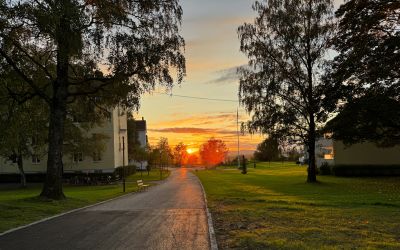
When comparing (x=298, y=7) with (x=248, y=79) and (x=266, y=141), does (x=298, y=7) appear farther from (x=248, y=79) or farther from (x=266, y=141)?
(x=266, y=141)

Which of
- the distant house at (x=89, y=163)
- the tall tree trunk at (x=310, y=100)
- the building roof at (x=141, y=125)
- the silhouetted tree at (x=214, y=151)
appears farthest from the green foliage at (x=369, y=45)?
the silhouetted tree at (x=214, y=151)

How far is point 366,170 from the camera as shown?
1987 inches

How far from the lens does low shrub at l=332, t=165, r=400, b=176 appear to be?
50.0 m

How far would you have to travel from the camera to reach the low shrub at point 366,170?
5000 centimetres

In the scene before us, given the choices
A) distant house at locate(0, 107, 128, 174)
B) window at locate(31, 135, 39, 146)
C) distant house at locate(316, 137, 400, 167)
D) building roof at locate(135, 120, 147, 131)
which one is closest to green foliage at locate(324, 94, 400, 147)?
distant house at locate(316, 137, 400, 167)

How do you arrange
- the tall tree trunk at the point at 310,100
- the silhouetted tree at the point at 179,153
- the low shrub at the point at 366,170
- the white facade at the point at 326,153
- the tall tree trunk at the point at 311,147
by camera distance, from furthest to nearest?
1. the silhouetted tree at the point at 179,153
2. the white facade at the point at 326,153
3. the low shrub at the point at 366,170
4. the tall tree trunk at the point at 311,147
5. the tall tree trunk at the point at 310,100

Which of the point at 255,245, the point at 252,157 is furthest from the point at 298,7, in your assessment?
the point at 252,157

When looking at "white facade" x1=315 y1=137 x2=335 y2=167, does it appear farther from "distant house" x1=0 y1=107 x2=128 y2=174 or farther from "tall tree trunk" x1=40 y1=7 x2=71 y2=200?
"tall tree trunk" x1=40 y1=7 x2=71 y2=200

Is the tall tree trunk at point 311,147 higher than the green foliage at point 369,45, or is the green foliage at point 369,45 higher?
the green foliage at point 369,45

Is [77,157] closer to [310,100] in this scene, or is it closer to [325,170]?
[325,170]

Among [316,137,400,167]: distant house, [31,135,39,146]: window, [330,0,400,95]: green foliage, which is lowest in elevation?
[316,137,400,167]: distant house

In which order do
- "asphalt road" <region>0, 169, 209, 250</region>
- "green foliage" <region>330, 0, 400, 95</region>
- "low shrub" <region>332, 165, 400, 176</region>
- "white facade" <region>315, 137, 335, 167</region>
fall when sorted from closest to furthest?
"asphalt road" <region>0, 169, 209, 250</region> → "green foliage" <region>330, 0, 400, 95</region> → "low shrub" <region>332, 165, 400, 176</region> → "white facade" <region>315, 137, 335, 167</region>

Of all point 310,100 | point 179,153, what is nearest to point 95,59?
point 310,100

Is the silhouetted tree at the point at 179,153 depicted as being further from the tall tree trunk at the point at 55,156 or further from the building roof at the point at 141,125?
the tall tree trunk at the point at 55,156
